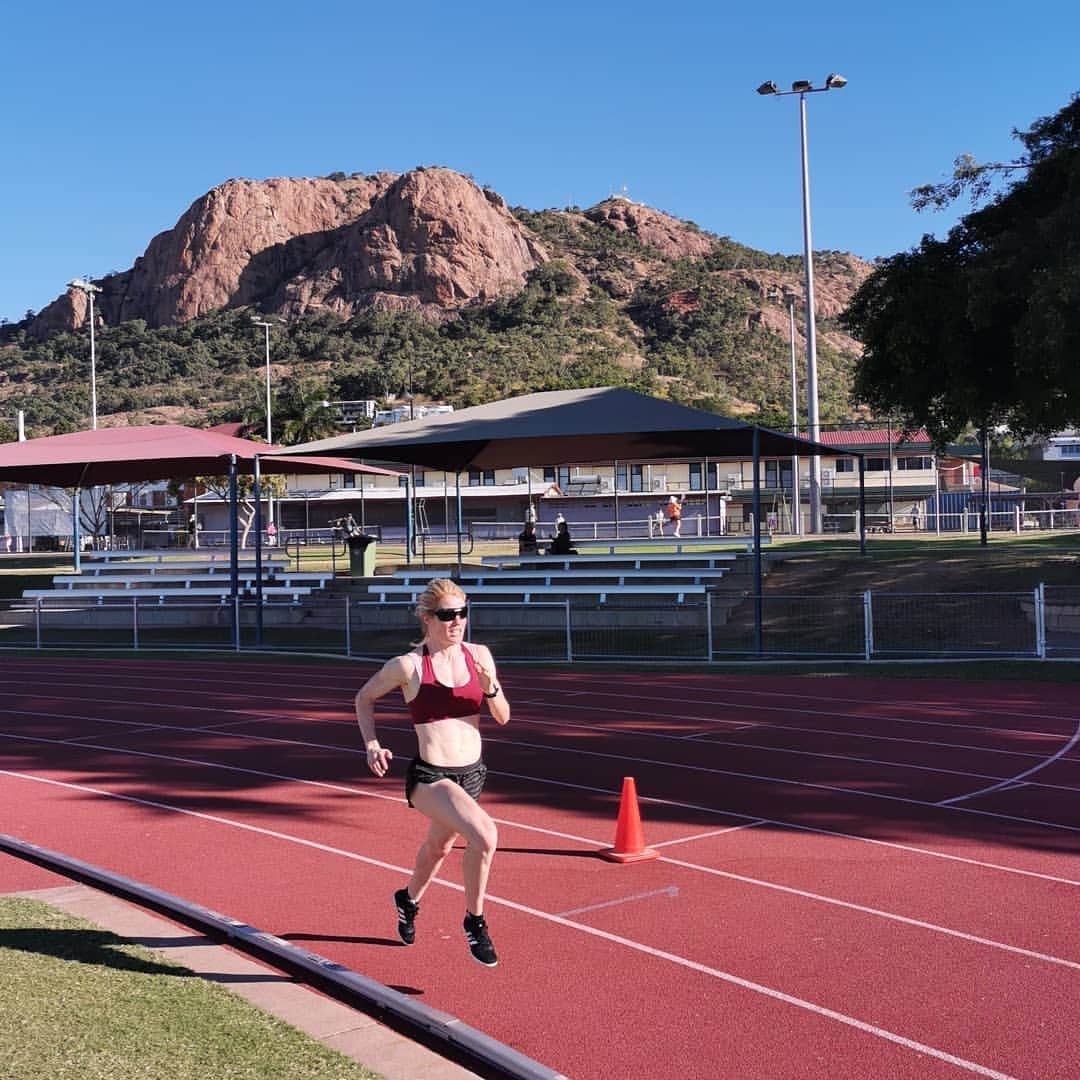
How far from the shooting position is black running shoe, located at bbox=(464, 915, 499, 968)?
6.19 m

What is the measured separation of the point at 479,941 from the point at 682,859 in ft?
8.80

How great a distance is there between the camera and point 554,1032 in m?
5.57

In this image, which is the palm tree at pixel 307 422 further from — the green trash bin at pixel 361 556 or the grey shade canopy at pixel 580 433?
the grey shade canopy at pixel 580 433

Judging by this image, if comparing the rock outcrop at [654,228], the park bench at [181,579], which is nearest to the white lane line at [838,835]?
the park bench at [181,579]

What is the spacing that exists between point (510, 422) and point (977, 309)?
27.8ft

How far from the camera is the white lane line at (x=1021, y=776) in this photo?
10359mm

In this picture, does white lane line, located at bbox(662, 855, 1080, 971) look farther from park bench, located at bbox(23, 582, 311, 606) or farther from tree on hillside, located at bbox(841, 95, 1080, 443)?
park bench, located at bbox(23, 582, 311, 606)

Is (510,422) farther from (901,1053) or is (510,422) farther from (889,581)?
(901,1053)

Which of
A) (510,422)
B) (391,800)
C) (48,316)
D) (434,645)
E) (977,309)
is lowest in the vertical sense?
(391,800)

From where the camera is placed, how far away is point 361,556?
3161 centimetres

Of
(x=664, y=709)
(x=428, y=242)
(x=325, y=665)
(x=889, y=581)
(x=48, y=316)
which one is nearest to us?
(x=664, y=709)

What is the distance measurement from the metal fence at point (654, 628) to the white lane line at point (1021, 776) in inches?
238

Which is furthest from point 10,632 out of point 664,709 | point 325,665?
point 664,709

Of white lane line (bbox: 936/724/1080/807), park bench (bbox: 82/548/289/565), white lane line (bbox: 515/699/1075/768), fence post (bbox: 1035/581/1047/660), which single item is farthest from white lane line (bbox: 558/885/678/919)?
park bench (bbox: 82/548/289/565)
